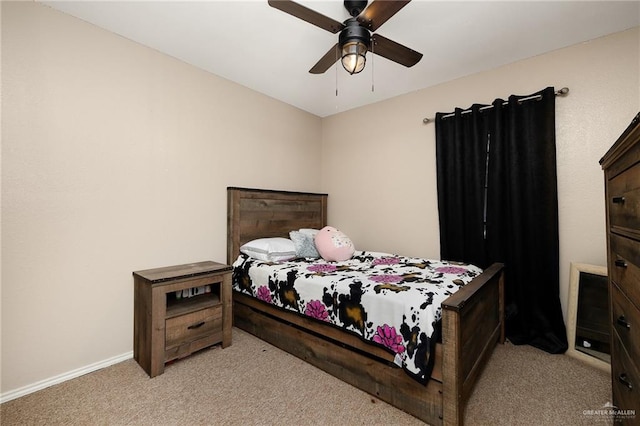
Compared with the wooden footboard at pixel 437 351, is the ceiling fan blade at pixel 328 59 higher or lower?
higher

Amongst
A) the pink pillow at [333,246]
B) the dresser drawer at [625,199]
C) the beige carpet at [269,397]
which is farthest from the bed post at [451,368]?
the pink pillow at [333,246]

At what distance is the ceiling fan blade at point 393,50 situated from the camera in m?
1.78

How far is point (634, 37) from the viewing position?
2.09 metres

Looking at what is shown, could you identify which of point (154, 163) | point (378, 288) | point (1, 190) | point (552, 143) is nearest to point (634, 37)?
point (552, 143)

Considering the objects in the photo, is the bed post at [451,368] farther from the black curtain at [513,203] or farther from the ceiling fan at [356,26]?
the ceiling fan at [356,26]

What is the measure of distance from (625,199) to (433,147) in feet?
6.42

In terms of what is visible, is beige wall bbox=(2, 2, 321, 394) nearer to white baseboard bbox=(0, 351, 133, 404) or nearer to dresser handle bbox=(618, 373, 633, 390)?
white baseboard bbox=(0, 351, 133, 404)

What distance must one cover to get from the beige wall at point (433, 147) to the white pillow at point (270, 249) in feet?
3.61

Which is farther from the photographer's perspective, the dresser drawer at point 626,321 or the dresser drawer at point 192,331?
the dresser drawer at point 192,331

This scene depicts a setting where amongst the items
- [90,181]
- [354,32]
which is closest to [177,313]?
[90,181]

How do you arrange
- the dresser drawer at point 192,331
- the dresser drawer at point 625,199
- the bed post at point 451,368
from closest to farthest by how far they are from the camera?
the dresser drawer at point 625,199 < the bed post at point 451,368 < the dresser drawer at point 192,331

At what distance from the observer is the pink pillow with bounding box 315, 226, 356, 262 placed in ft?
8.94

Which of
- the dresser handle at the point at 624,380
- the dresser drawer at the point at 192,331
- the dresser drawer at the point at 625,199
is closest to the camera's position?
the dresser drawer at the point at 625,199

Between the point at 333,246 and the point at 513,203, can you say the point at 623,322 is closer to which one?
the point at 513,203
